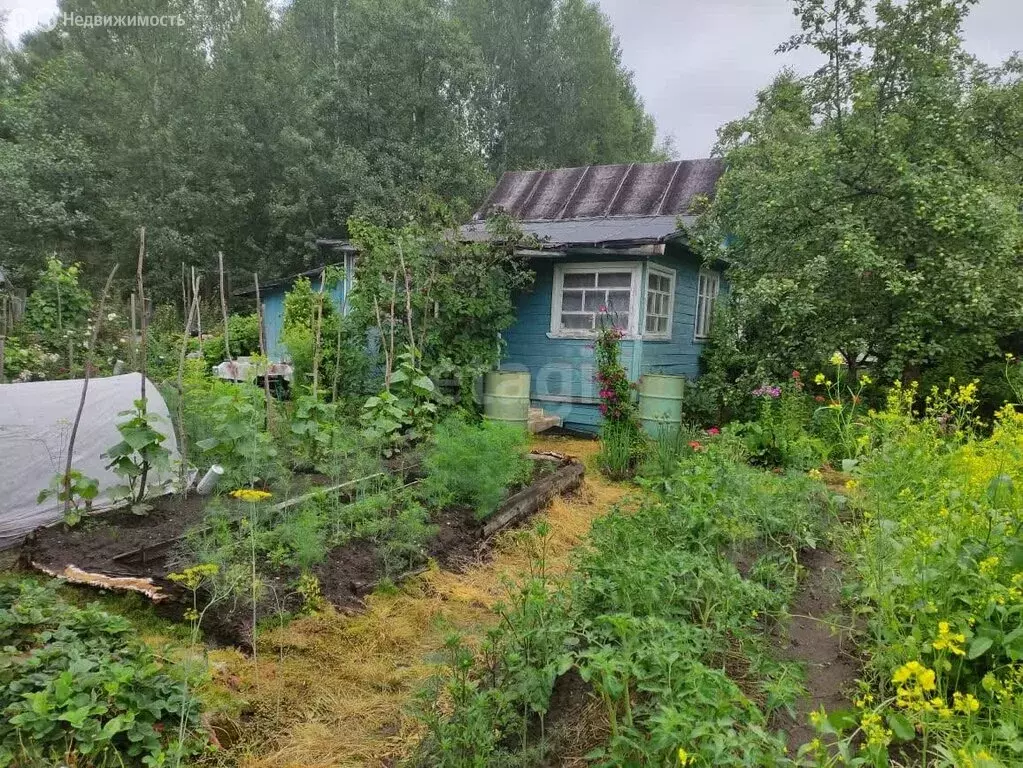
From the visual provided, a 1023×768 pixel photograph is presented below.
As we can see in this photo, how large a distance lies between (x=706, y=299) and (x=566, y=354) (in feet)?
10.8

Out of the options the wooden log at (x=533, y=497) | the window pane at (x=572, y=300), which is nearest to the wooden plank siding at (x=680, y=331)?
the window pane at (x=572, y=300)

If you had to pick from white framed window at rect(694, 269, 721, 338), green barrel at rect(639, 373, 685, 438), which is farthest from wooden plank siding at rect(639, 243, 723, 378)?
green barrel at rect(639, 373, 685, 438)

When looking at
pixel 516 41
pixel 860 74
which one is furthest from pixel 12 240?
pixel 860 74

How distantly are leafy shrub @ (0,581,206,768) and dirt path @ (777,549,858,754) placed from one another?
6.27 ft

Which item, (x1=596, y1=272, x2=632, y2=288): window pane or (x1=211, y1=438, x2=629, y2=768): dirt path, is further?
(x1=596, y1=272, x2=632, y2=288): window pane

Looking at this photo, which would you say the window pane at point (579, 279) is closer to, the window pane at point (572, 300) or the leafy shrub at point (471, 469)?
the window pane at point (572, 300)

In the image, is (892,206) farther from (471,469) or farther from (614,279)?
(471,469)

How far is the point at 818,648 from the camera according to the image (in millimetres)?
2316

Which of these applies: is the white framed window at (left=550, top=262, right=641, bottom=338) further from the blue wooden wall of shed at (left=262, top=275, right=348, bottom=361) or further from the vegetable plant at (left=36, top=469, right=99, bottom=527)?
the blue wooden wall of shed at (left=262, top=275, right=348, bottom=361)

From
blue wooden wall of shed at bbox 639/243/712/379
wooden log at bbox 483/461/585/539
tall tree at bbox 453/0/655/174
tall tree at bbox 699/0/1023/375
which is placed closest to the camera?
wooden log at bbox 483/461/585/539

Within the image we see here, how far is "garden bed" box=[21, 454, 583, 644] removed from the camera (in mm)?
2928

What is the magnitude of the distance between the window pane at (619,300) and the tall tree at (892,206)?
4.56 feet

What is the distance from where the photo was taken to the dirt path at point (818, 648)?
1915mm

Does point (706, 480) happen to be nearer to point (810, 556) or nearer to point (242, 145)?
point (810, 556)
